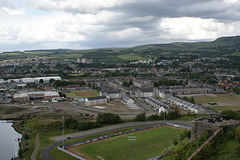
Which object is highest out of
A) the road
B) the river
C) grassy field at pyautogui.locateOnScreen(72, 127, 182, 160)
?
grassy field at pyautogui.locateOnScreen(72, 127, 182, 160)

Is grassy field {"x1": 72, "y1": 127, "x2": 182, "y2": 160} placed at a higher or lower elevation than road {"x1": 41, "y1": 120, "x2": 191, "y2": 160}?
higher

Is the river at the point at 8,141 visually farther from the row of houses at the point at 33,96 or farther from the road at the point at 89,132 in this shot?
the row of houses at the point at 33,96

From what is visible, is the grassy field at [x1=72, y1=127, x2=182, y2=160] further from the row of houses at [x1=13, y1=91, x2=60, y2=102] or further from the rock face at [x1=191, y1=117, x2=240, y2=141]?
the row of houses at [x1=13, y1=91, x2=60, y2=102]

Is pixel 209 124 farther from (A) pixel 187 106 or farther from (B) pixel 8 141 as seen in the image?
(A) pixel 187 106

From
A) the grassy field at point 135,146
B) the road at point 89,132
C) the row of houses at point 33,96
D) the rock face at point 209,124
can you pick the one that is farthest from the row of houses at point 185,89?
the rock face at point 209,124

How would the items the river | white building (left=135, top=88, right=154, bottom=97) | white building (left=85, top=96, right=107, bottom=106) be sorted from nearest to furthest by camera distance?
the river
white building (left=85, top=96, right=107, bottom=106)
white building (left=135, top=88, right=154, bottom=97)

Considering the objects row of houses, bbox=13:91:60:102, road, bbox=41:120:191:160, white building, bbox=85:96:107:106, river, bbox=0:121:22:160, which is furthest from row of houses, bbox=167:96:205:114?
river, bbox=0:121:22:160
